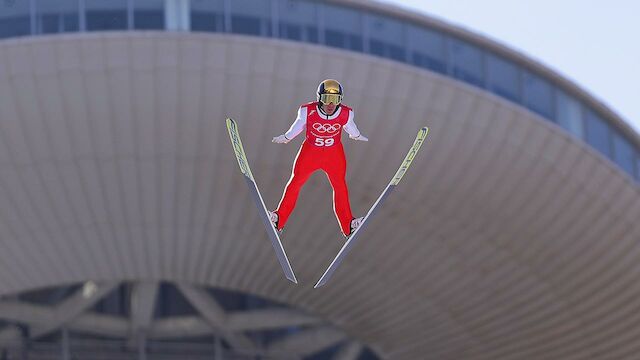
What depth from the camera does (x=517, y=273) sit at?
151 ft

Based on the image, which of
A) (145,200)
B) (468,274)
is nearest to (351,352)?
(468,274)

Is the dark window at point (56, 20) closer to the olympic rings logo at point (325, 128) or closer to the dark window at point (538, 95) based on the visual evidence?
the dark window at point (538, 95)

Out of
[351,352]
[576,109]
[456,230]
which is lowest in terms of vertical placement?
[351,352]

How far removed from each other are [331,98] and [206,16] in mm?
19500

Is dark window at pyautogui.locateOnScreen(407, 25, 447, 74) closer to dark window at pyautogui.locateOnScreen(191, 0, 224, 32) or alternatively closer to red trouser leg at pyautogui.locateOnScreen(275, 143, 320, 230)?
Result: dark window at pyautogui.locateOnScreen(191, 0, 224, 32)

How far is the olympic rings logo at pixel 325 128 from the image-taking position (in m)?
23.7

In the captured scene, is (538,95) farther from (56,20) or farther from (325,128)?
(325,128)

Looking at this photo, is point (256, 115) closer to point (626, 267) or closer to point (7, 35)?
point (7, 35)

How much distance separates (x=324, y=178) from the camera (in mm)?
42031

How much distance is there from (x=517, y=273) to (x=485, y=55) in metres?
5.79

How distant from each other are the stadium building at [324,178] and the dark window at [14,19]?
0.15 ft

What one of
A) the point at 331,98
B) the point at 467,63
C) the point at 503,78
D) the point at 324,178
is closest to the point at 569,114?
the point at 503,78

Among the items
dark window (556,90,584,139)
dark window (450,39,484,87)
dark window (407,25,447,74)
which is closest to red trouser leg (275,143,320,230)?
dark window (407,25,447,74)

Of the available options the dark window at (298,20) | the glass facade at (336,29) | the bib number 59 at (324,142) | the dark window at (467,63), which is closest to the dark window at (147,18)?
the glass facade at (336,29)
